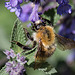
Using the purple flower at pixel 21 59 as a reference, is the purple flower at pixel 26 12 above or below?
above

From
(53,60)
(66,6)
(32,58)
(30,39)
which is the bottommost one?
(53,60)

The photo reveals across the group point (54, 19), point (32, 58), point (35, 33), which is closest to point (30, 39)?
point (35, 33)

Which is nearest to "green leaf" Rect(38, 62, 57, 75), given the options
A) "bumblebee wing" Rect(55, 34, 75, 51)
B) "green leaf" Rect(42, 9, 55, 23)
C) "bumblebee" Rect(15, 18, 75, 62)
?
"bumblebee" Rect(15, 18, 75, 62)

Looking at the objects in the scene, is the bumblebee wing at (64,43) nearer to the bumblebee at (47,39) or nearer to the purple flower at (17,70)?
the bumblebee at (47,39)

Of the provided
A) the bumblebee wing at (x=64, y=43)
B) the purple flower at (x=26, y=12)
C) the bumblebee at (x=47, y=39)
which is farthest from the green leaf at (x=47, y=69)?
the purple flower at (x=26, y=12)

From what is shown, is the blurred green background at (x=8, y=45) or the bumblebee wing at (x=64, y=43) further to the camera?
the blurred green background at (x=8, y=45)

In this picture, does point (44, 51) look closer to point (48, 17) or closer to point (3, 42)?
point (48, 17)

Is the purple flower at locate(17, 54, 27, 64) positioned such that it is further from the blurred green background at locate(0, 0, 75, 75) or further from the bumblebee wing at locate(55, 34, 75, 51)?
the blurred green background at locate(0, 0, 75, 75)

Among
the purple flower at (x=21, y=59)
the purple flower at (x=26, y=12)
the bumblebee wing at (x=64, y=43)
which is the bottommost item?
the bumblebee wing at (x=64, y=43)
